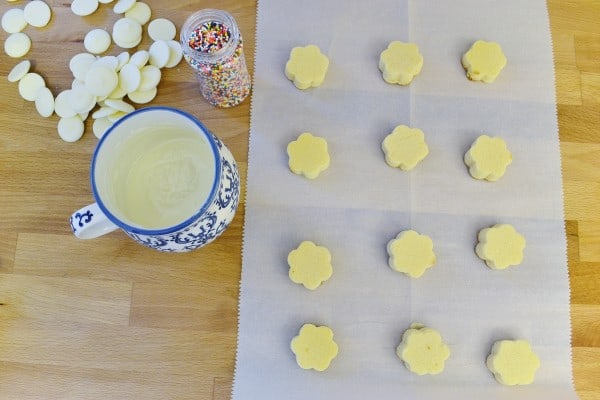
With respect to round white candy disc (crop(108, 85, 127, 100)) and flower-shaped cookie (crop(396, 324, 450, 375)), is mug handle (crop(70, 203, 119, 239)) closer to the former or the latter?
round white candy disc (crop(108, 85, 127, 100))

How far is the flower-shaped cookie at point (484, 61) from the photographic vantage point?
0.69 metres

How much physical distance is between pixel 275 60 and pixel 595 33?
42 cm

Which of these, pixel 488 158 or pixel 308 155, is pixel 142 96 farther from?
pixel 488 158

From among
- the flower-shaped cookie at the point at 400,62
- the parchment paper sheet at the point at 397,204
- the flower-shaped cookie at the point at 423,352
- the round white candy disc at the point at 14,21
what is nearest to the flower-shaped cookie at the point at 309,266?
the parchment paper sheet at the point at 397,204

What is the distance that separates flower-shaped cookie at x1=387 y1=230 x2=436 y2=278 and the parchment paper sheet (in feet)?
0.05

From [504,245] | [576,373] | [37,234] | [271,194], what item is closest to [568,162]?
[504,245]

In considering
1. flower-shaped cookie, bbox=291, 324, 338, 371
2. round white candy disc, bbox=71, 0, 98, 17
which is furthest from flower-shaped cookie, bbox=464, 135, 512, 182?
round white candy disc, bbox=71, 0, 98, 17

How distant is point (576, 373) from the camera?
2.08 ft

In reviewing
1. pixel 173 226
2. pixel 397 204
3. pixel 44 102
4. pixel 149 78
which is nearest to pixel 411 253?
pixel 397 204

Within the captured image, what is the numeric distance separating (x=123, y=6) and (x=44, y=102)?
16 cm

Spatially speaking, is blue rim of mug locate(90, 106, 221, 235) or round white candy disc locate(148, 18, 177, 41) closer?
blue rim of mug locate(90, 106, 221, 235)

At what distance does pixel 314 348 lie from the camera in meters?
0.61

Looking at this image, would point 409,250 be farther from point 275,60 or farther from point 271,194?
point 275,60

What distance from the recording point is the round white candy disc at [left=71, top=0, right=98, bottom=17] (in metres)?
0.71
